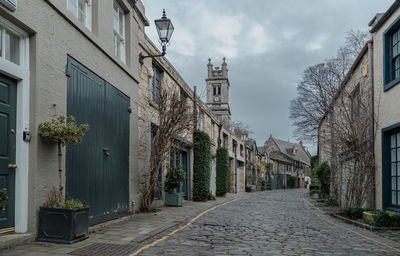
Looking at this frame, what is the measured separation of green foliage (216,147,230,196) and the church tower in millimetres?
45922

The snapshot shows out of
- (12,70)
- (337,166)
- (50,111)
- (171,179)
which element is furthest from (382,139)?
(12,70)

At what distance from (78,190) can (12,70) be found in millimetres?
2713

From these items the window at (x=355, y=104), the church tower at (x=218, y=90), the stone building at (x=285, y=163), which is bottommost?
the stone building at (x=285, y=163)

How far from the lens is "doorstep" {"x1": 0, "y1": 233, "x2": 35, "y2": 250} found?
206 inches

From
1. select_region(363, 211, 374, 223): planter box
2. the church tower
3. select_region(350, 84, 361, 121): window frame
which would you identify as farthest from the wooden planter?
the church tower

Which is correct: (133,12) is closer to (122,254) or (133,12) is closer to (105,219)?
(105,219)

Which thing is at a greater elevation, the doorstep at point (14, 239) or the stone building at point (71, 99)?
the stone building at point (71, 99)

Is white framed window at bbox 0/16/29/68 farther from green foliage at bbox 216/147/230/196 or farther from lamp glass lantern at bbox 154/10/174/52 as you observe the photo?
green foliage at bbox 216/147/230/196

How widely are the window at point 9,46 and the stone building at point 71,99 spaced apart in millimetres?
16

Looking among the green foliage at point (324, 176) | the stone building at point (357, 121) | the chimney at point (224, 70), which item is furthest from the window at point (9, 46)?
the chimney at point (224, 70)

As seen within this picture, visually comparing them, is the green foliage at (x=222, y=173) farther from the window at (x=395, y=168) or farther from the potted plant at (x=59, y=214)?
the potted plant at (x=59, y=214)

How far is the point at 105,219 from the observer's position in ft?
28.0

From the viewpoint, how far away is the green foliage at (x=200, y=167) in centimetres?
1755

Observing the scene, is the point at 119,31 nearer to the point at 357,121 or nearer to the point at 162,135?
the point at 162,135
